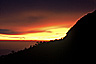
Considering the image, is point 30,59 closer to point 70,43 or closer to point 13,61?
point 13,61

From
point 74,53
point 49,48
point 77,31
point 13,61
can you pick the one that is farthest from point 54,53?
point 13,61

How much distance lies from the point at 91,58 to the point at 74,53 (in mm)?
Answer: 1975

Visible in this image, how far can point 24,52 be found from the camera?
17797mm

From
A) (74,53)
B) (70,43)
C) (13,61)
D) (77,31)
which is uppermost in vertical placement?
(77,31)

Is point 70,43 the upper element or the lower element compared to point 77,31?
lower

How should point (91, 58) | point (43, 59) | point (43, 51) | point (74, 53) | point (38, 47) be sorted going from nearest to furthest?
point (91, 58)
point (74, 53)
point (43, 59)
point (43, 51)
point (38, 47)

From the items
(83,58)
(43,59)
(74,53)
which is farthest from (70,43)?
(43,59)

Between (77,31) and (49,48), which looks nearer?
(77,31)

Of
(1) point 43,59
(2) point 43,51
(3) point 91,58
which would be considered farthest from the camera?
(2) point 43,51

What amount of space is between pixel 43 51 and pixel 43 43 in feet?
8.01

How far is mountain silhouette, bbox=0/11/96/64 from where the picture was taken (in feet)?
43.7

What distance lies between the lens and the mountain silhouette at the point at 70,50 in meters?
13.3

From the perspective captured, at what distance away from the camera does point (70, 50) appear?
47.6 ft

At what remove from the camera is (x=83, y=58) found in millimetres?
12984
